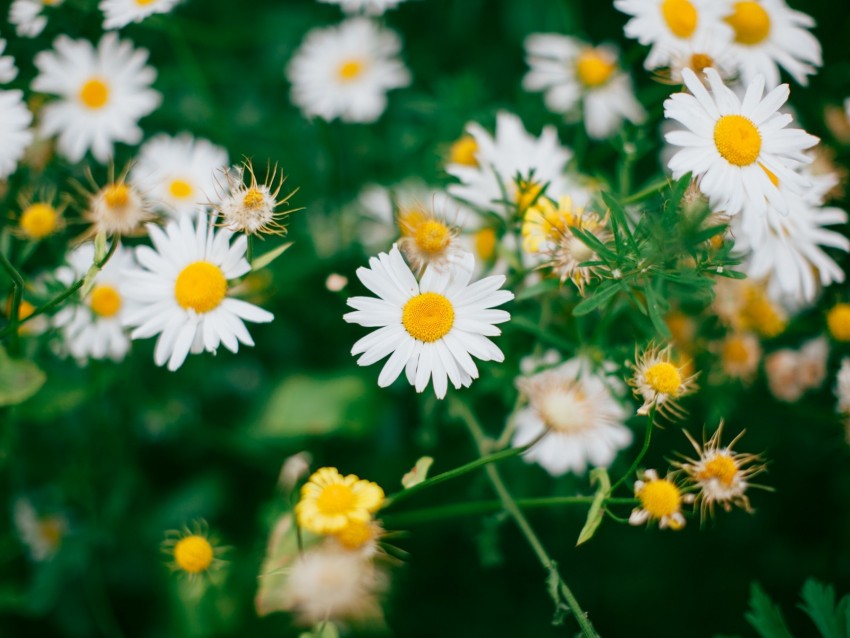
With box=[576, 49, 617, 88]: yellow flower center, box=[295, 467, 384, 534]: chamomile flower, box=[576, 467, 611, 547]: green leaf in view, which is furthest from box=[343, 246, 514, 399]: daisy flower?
box=[576, 49, 617, 88]: yellow flower center

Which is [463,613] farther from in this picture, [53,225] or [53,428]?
[53,225]

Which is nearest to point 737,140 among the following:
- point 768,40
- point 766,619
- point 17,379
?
point 768,40

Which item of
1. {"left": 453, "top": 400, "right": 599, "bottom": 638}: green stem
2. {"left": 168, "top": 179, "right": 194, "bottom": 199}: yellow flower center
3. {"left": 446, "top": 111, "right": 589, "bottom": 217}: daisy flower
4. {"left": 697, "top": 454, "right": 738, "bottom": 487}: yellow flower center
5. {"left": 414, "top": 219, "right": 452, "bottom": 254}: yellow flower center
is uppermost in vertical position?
{"left": 414, "top": 219, "right": 452, "bottom": 254}: yellow flower center

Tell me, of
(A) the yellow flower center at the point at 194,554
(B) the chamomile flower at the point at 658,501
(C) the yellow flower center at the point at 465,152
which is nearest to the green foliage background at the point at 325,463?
(C) the yellow flower center at the point at 465,152

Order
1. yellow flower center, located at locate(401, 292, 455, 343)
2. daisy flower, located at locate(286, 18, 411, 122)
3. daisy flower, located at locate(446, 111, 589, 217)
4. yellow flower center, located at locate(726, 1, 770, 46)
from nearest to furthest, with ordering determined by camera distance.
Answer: yellow flower center, located at locate(401, 292, 455, 343) < daisy flower, located at locate(446, 111, 589, 217) < yellow flower center, located at locate(726, 1, 770, 46) < daisy flower, located at locate(286, 18, 411, 122)

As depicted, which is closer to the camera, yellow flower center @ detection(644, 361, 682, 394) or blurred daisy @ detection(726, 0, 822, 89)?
yellow flower center @ detection(644, 361, 682, 394)

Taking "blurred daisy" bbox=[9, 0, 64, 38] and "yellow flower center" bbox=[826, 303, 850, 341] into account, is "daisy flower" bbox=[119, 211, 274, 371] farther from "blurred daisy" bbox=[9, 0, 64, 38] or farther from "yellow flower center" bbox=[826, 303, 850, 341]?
"yellow flower center" bbox=[826, 303, 850, 341]

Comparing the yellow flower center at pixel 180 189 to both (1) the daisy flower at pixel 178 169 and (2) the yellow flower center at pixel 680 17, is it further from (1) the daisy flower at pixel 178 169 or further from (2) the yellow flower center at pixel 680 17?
(2) the yellow flower center at pixel 680 17
